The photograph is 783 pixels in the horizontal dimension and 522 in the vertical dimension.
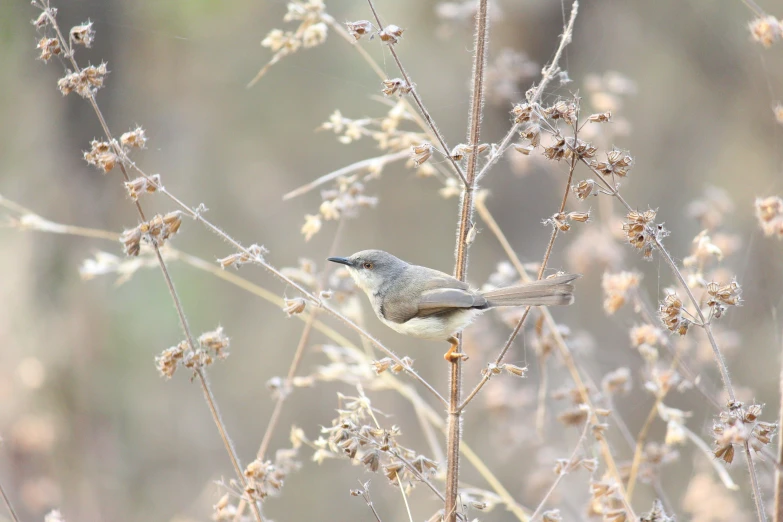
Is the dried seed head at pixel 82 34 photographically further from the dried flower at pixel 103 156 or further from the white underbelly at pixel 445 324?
the white underbelly at pixel 445 324

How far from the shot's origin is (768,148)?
5812mm

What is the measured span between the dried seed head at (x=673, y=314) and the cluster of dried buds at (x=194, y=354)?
1.27 meters

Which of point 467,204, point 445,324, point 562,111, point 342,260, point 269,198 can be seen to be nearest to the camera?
point 562,111

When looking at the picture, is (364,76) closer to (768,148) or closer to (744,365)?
(768,148)

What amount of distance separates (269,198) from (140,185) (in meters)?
5.49

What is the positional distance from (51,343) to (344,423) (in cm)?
503

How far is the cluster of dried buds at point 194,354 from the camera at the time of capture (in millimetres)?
2178

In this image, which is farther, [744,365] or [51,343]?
[51,343]

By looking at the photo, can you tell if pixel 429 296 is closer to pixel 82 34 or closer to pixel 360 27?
pixel 360 27

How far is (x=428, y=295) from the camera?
3088 mm

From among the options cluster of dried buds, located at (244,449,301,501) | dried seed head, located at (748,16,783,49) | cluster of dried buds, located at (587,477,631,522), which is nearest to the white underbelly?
cluster of dried buds, located at (587,477,631,522)

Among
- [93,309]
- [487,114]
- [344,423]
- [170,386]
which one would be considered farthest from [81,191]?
[344,423]

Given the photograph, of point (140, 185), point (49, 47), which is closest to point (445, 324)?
point (140, 185)

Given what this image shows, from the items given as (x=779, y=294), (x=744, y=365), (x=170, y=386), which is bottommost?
(x=744, y=365)
